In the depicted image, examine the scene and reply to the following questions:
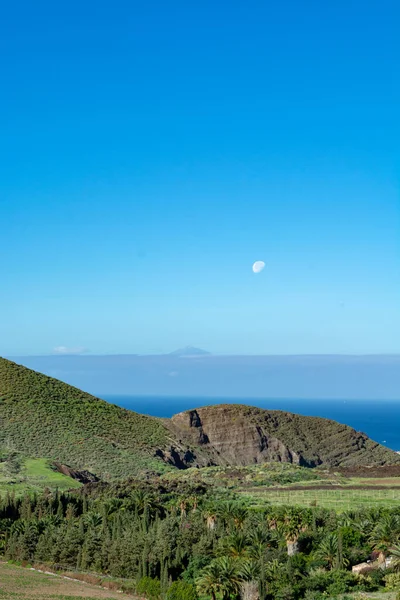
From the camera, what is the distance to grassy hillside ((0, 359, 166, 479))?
10175cm

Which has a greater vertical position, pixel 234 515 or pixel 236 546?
pixel 234 515

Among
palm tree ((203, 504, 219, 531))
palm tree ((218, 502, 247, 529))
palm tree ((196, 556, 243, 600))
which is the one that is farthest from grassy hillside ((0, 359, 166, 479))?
palm tree ((196, 556, 243, 600))

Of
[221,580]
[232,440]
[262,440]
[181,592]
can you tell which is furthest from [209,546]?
[262,440]

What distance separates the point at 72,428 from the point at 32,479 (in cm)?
2629

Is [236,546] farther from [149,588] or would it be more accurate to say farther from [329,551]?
[149,588]

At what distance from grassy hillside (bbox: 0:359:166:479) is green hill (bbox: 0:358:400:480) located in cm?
15

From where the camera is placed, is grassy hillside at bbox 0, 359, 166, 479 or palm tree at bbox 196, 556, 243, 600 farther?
grassy hillside at bbox 0, 359, 166, 479

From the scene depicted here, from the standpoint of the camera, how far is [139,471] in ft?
323

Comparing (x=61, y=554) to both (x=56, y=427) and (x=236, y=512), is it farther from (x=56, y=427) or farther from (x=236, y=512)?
(x=56, y=427)

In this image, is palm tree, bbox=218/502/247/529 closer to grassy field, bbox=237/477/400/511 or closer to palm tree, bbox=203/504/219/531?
palm tree, bbox=203/504/219/531

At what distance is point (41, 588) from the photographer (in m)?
49.5

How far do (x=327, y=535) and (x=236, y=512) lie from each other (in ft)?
31.2

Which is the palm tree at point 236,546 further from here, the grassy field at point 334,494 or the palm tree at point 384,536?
the grassy field at point 334,494

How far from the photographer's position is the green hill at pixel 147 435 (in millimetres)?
103375
